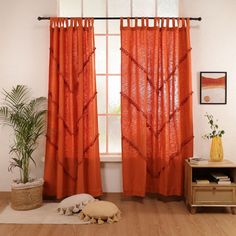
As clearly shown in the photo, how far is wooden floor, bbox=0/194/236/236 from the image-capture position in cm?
318

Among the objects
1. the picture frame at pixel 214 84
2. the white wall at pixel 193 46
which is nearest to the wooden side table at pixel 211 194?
the white wall at pixel 193 46

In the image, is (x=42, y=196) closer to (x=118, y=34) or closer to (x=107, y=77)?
(x=107, y=77)

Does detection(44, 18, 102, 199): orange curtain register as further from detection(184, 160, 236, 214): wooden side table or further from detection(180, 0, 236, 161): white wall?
detection(180, 0, 236, 161): white wall

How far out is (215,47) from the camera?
420 centimetres

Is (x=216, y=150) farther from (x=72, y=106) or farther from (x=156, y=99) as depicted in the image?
(x=72, y=106)

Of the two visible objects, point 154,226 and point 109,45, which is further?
point 109,45

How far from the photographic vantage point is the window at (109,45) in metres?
4.31

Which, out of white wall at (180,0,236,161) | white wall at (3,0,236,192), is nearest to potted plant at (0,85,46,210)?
white wall at (3,0,236,192)

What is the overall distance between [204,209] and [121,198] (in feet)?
3.23

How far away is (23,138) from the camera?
12.9 ft

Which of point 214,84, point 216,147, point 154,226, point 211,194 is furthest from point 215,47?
point 154,226

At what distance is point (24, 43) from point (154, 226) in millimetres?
2554

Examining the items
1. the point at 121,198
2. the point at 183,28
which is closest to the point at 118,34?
the point at 183,28

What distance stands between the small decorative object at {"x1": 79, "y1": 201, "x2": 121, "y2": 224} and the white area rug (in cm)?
8
